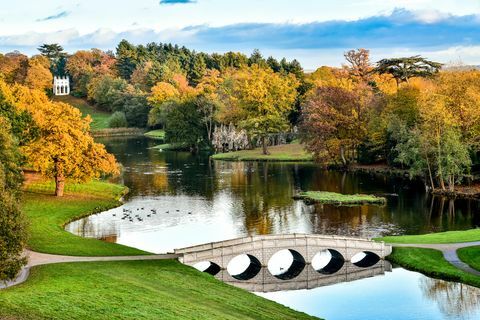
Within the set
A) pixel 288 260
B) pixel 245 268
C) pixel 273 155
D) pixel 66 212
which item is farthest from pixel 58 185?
pixel 273 155

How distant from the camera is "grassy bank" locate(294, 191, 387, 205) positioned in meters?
80.5

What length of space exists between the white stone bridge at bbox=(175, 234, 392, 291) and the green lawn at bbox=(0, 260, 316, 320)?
320 cm

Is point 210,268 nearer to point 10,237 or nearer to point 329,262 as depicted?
point 329,262

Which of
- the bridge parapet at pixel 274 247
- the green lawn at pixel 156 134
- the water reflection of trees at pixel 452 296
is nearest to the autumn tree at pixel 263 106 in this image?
the green lawn at pixel 156 134

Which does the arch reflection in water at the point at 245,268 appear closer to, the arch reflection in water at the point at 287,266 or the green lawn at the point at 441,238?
the arch reflection in water at the point at 287,266

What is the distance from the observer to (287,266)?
179 feet

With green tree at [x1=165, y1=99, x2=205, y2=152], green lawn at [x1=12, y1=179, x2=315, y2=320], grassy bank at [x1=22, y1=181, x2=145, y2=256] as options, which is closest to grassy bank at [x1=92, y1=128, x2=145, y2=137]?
green tree at [x1=165, y1=99, x2=205, y2=152]

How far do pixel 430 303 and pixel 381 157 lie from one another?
71.3 metres

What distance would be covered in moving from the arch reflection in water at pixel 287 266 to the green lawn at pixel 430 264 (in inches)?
280

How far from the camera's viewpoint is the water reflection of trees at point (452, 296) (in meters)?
42.7

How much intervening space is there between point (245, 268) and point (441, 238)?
56.9 ft

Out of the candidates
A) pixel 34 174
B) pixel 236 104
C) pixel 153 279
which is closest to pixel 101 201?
pixel 34 174

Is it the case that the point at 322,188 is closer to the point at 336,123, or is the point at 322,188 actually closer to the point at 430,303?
the point at 336,123

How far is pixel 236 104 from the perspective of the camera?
136 m
